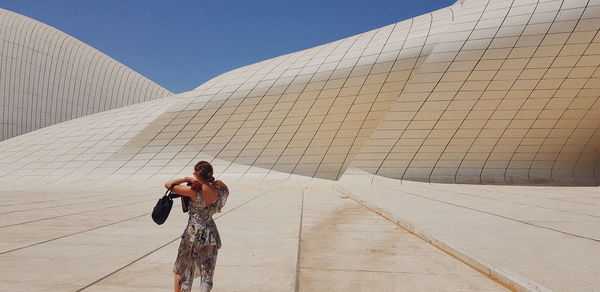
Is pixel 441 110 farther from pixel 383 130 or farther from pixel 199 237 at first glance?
pixel 199 237

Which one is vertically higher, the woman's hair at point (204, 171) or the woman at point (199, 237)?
the woman's hair at point (204, 171)

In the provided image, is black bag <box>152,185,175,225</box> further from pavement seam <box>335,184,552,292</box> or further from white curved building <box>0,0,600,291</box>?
white curved building <box>0,0,600,291</box>

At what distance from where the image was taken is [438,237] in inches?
191

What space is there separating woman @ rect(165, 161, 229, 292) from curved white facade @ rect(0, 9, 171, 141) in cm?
3585

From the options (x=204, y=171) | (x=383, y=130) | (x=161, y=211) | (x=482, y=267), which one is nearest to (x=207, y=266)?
(x=161, y=211)

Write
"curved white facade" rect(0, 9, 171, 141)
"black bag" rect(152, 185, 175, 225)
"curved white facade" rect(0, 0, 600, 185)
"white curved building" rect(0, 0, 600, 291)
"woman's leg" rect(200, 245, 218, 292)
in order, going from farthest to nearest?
"curved white facade" rect(0, 9, 171, 141)
"curved white facade" rect(0, 0, 600, 185)
"white curved building" rect(0, 0, 600, 291)
"woman's leg" rect(200, 245, 218, 292)
"black bag" rect(152, 185, 175, 225)

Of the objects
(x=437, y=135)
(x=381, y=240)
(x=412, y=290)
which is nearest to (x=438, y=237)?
(x=381, y=240)

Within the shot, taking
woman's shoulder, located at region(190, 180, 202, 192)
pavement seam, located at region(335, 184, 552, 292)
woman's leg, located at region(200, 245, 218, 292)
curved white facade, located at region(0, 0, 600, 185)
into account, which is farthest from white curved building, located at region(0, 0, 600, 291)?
woman's shoulder, located at region(190, 180, 202, 192)

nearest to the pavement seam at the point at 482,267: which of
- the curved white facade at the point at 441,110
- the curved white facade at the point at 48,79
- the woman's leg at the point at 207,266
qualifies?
the woman's leg at the point at 207,266

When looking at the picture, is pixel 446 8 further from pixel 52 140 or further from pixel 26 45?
pixel 26 45

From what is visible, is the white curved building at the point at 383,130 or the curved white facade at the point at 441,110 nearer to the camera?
the white curved building at the point at 383,130

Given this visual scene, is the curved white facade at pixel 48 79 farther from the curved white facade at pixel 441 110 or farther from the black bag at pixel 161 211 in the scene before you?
the black bag at pixel 161 211

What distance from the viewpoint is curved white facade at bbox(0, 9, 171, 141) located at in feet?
103

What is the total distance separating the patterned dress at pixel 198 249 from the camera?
283 cm
